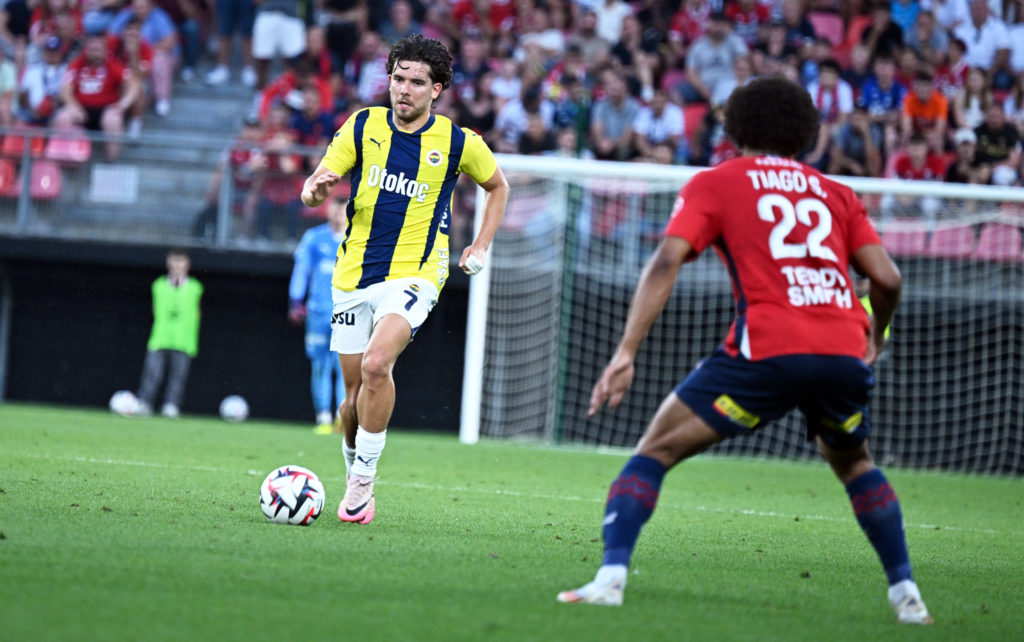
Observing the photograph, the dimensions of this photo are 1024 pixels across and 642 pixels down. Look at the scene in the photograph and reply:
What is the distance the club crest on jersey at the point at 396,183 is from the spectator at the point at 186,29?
46.0 feet

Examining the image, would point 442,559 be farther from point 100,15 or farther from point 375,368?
point 100,15

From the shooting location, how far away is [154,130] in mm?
18953

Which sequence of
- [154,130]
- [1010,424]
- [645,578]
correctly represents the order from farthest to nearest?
[154,130], [1010,424], [645,578]

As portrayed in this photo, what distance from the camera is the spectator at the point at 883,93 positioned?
16578mm

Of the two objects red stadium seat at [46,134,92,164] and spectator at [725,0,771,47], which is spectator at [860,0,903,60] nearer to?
spectator at [725,0,771,47]

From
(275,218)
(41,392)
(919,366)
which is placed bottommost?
(41,392)

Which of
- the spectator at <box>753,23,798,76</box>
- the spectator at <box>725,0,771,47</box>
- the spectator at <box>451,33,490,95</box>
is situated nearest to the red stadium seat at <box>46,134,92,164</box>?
the spectator at <box>451,33,490,95</box>

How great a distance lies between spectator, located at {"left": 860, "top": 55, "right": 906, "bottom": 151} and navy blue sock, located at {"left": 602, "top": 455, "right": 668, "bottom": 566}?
12940mm

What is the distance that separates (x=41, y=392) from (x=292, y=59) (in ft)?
19.9

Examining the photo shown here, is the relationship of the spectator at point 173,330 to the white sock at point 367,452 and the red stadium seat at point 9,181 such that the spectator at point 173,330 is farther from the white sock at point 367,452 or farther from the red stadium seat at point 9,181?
the white sock at point 367,452

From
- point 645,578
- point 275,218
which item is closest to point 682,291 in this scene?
point 275,218

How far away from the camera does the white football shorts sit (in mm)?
6789

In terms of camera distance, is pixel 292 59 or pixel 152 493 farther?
pixel 292 59

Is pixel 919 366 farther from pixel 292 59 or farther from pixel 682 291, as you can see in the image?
pixel 292 59
